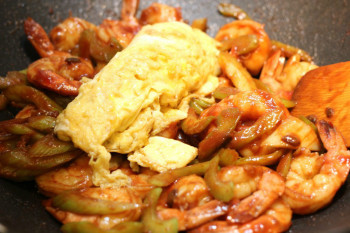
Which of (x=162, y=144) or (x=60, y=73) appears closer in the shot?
(x=162, y=144)

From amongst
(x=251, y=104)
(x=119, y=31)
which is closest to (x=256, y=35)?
(x=251, y=104)

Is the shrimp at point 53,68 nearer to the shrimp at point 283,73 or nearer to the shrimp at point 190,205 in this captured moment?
the shrimp at point 190,205

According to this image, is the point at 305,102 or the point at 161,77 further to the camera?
the point at 305,102

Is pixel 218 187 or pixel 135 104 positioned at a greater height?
pixel 135 104

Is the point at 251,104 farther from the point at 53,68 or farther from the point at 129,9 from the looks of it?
the point at 129,9

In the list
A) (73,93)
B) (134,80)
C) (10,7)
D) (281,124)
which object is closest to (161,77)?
(134,80)

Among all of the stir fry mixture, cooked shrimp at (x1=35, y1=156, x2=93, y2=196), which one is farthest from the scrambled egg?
cooked shrimp at (x1=35, y1=156, x2=93, y2=196)

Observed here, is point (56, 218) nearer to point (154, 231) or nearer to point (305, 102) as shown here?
point (154, 231)

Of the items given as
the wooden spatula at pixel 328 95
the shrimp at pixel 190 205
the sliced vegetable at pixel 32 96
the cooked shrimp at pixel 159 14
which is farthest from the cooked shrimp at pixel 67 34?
the wooden spatula at pixel 328 95
